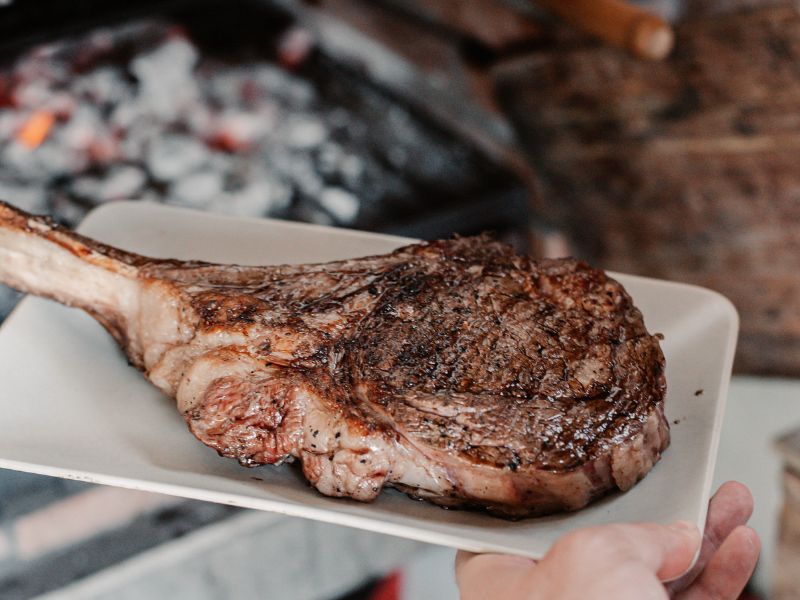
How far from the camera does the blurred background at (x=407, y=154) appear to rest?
2895mm

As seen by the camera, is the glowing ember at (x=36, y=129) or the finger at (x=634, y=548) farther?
the glowing ember at (x=36, y=129)

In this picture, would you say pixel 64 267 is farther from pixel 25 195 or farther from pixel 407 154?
pixel 407 154

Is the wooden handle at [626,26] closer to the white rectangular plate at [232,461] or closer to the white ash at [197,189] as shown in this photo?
the white rectangular plate at [232,461]

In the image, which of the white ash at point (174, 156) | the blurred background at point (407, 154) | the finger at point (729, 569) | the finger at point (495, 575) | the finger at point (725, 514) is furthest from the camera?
the white ash at point (174, 156)

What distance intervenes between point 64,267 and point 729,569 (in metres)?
1.64

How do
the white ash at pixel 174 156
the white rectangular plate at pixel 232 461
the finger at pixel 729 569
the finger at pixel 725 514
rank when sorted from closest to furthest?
the white rectangular plate at pixel 232 461
the finger at pixel 729 569
the finger at pixel 725 514
the white ash at pixel 174 156

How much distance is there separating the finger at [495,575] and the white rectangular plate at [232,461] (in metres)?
0.02

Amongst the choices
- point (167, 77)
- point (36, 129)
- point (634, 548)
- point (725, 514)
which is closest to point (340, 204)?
point (167, 77)

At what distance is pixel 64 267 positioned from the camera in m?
1.99

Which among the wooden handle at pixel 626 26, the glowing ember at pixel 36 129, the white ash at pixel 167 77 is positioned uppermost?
the wooden handle at pixel 626 26

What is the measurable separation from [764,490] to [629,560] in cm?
275

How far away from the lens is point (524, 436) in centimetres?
165

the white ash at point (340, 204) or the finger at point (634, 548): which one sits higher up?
the finger at point (634, 548)

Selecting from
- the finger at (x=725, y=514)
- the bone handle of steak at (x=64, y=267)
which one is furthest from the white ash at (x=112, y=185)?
the finger at (x=725, y=514)
